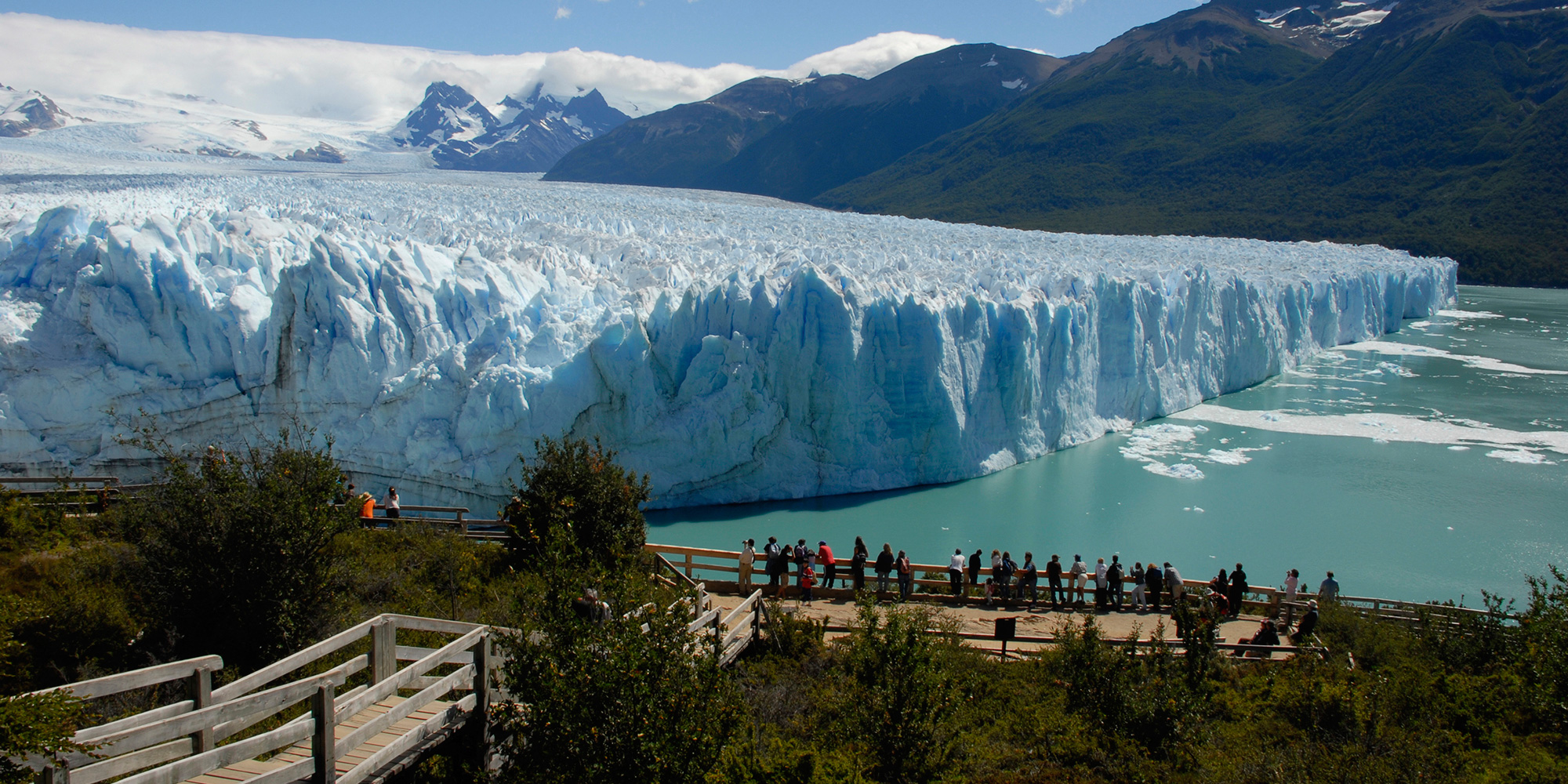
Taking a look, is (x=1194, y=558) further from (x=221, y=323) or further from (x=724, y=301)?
(x=221, y=323)

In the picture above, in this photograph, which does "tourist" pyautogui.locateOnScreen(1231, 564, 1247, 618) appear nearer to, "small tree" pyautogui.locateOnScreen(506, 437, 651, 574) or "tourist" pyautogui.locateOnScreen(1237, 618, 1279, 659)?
"tourist" pyautogui.locateOnScreen(1237, 618, 1279, 659)

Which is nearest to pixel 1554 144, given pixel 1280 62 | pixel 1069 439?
pixel 1280 62

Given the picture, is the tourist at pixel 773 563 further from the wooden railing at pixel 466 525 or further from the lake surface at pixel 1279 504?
the lake surface at pixel 1279 504

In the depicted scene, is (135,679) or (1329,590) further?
(1329,590)

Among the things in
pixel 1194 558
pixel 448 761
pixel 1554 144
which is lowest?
pixel 1194 558

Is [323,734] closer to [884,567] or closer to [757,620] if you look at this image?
[757,620]

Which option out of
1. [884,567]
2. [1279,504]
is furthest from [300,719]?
[1279,504]
